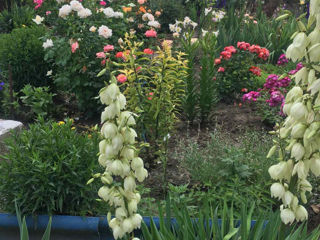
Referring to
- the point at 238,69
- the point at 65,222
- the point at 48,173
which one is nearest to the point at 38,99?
the point at 48,173

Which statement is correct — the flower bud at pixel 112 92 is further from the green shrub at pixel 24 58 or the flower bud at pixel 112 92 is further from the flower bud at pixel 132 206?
the green shrub at pixel 24 58

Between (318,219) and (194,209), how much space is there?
1021 millimetres

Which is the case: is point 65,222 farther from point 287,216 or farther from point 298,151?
point 298,151

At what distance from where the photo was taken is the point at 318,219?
3.32 meters

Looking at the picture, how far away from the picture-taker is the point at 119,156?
5.38 ft

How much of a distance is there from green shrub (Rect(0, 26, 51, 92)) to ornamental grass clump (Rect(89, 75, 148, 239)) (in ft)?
12.6

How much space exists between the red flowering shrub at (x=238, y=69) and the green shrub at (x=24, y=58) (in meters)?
2.20

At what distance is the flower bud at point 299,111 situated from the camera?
147 centimetres

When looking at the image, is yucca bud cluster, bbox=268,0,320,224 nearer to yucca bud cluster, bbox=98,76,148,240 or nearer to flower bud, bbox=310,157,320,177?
flower bud, bbox=310,157,320,177

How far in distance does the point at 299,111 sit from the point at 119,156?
0.70 meters

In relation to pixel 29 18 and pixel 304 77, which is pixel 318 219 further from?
pixel 29 18

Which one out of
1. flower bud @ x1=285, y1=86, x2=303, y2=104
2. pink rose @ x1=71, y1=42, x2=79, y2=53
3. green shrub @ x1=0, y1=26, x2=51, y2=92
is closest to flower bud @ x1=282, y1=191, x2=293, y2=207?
flower bud @ x1=285, y1=86, x2=303, y2=104

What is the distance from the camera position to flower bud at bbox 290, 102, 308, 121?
1.47 m

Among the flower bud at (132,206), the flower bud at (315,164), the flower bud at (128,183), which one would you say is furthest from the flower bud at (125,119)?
the flower bud at (315,164)
